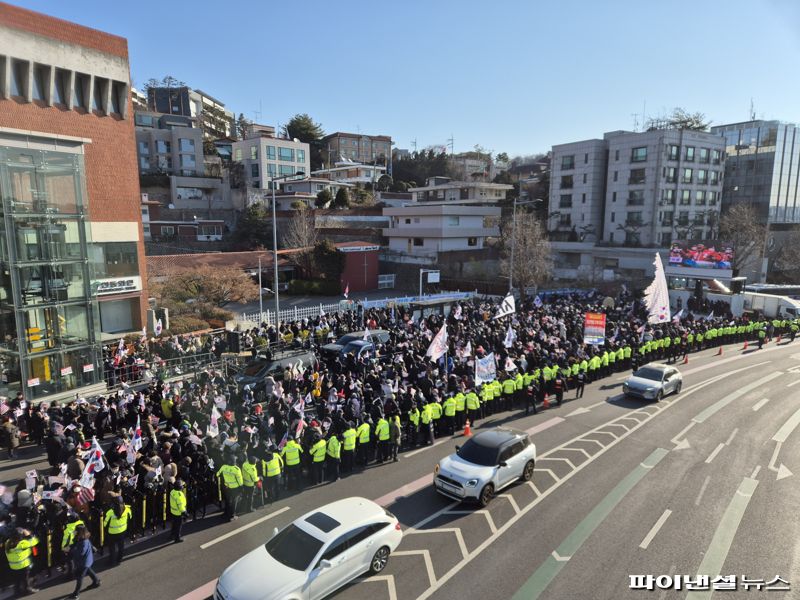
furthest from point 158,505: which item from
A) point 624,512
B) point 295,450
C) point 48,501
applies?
point 624,512

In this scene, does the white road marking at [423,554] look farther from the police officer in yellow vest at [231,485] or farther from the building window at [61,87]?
the building window at [61,87]

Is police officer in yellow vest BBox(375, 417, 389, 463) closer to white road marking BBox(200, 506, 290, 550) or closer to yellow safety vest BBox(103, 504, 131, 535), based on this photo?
white road marking BBox(200, 506, 290, 550)

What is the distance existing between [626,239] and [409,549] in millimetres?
57697

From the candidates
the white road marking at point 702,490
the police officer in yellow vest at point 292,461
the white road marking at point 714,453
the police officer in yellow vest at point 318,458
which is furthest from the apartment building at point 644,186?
the police officer in yellow vest at point 292,461

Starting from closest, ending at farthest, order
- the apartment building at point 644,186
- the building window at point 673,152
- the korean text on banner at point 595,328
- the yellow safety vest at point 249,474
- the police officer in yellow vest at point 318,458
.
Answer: the yellow safety vest at point 249,474 < the police officer in yellow vest at point 318,458 < the korean text on banner at point 595,328 < the building window at point 673,152 < the apartment building at point 644,186

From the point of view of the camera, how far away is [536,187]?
75.8m

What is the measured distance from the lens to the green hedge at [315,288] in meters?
45.0

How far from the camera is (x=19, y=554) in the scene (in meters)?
8.12

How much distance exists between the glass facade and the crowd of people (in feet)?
7.38

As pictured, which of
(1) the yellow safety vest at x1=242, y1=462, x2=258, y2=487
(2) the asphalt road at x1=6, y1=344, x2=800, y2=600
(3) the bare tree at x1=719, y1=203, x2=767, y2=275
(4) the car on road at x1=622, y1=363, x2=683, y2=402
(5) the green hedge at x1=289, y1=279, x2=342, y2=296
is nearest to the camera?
(2) the asphalt road at x1=6, y1=344, x2=800, y2=600

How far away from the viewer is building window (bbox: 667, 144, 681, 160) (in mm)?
56375

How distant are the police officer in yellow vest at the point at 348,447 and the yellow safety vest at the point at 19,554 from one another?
21.6 ft

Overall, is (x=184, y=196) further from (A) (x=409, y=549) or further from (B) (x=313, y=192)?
(A) (x=409, y=549)

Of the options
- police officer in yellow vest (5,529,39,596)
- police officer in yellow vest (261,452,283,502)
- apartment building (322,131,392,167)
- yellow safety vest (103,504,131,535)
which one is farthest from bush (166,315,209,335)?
apartment building (322,131,392,167)
